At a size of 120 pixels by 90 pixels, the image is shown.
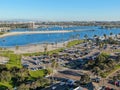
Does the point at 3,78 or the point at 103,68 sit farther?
the point at 103,68

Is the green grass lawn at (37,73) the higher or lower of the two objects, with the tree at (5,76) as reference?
lower

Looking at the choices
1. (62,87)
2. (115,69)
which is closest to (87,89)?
(62,87)

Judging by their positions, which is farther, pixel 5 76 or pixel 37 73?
pixel 37 73

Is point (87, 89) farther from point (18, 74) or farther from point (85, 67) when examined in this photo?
point (85, 67)

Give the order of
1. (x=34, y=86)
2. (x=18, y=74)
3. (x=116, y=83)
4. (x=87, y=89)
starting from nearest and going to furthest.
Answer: (x=87, y=89)
(x=34, y=86)
(x=116, y=83)
(x=18, y=74)

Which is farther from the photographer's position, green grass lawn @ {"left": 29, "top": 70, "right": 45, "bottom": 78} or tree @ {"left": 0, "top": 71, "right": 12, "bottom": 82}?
green grass lawn @ {"left": 29, "top": 70, "right": 45, "bottom": 78}

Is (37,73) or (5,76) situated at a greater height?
(5,76)

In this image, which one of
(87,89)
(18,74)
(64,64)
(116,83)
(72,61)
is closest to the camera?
(87,89)

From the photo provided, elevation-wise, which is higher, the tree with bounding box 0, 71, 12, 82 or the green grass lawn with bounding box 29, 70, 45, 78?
the tree with bounding box 0, 71, 12, 82

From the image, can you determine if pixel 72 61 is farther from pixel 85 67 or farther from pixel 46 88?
pixel 46 88

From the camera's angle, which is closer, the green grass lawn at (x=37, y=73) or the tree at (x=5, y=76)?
the tree at (x=5, y=76)
